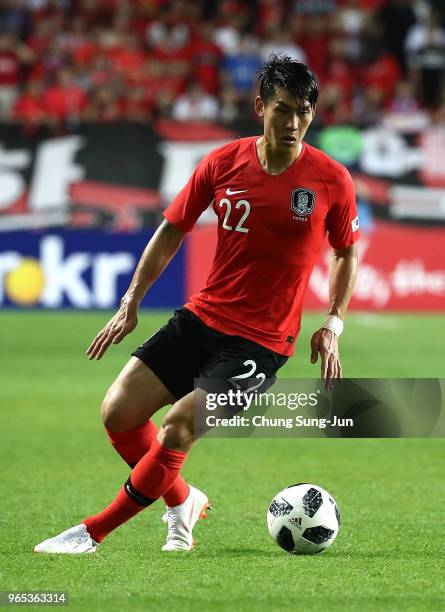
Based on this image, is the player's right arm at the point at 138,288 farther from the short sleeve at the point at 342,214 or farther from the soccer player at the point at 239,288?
the short sleeve at the point at 342,214

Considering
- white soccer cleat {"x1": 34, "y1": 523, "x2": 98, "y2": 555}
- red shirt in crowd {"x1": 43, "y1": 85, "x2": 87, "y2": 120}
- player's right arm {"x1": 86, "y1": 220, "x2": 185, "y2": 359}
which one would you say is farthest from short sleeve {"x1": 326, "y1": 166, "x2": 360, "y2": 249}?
red shirt in crowd {"x1": 43, "y1": 85, "x2": 87, "y2": 120}

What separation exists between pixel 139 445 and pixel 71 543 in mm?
582

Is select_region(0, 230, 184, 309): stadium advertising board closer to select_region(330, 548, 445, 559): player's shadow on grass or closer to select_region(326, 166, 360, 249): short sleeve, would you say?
select_region(326, 166, 360, 249): short sleeve

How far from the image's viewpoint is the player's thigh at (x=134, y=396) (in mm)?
5414

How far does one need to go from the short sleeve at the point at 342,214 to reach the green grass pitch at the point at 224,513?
1.43m

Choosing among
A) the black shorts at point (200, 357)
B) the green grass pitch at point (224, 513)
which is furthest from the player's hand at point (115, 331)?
the green grass pitch at point (224, 513)

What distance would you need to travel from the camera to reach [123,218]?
17.0 m

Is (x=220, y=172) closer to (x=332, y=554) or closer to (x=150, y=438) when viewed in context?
(x=150, y=438)

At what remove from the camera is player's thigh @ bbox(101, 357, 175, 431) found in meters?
5.41

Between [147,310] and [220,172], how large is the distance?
11.5 metres

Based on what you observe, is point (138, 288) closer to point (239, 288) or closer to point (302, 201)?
point (239, 288)

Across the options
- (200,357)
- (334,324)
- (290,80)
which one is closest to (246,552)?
(200,357)

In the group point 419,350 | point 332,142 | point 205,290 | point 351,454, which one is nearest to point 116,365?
point 419,350

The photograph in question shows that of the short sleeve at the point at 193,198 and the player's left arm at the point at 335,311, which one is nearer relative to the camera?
the player's left arm at the point at 335,311
